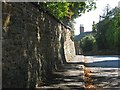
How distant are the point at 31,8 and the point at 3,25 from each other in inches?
110

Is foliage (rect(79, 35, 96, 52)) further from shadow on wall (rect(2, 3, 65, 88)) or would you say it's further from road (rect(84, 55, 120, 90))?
shadow on wall (rect(2, 3, 65, 88))

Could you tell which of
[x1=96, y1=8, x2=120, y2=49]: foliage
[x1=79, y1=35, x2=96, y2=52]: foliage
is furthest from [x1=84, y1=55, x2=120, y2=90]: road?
[x1=79, y1=35, x2=96, y2=52]: foliage

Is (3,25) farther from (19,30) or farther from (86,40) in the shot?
(86,40)

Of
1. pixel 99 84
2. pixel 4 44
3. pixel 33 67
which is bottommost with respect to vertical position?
pixel 99 84

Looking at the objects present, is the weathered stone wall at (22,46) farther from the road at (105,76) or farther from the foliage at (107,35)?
the foliage at (107,35)

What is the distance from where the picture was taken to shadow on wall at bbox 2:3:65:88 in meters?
6.91

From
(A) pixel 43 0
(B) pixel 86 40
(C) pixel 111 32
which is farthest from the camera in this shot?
(B) pixel 86 40

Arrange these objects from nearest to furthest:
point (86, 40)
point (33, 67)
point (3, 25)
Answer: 1. point (3, 25)
2. point (33, 67)
3. point (86, 40)

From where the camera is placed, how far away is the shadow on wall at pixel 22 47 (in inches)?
272

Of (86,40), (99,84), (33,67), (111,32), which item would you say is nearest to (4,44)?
(33,67)

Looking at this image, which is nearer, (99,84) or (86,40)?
(99,84)

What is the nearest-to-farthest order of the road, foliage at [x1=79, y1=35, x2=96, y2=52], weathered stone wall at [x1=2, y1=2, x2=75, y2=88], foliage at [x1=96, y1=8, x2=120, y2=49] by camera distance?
weathered stone wall at [x1=2, y1=2, x2=75, y2=88], the road, foliage at [x1=96, y1=8, x2=120, y2=49], foliage at [x1=79, y1=35, x2=96, y2=52]

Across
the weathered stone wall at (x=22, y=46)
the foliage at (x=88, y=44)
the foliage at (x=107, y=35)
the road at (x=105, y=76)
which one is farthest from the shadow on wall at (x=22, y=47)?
the foliage at (x=88, y=44)

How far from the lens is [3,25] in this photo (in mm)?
6676
